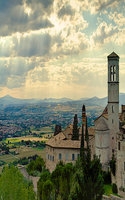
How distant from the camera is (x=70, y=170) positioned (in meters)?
36.1

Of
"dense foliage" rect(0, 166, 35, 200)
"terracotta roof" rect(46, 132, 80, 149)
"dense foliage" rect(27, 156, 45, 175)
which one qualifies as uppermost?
"terracotta roof" rect(46, 132, 80, 149)

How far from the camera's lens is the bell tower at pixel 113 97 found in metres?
43.2

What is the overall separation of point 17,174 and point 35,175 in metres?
14.3

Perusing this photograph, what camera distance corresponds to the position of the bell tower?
43.2 meters

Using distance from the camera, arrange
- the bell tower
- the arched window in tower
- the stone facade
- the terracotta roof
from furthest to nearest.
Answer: the terracotta roof, the stone facade, the arched window in tower, the bell tower

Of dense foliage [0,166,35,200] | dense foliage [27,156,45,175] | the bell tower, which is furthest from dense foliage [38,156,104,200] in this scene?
dense foliage [27,156,45,175]

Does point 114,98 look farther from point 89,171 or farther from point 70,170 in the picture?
point 89,171

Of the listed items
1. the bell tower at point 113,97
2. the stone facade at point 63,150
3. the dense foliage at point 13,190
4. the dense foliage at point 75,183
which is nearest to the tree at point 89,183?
→ the dense foliage at point 75,183

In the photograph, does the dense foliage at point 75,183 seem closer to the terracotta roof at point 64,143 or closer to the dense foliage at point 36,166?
the dense foliage at point 36,166

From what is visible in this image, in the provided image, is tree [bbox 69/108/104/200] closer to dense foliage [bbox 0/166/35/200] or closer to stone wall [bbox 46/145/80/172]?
dense foliage [bbox 0/166/35/200]

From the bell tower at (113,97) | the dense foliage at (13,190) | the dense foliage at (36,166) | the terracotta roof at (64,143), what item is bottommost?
the dense foliage at (36,166)

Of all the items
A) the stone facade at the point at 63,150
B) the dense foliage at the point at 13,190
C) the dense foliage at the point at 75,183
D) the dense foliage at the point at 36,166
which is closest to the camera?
the dense foliage at the point at 75,183

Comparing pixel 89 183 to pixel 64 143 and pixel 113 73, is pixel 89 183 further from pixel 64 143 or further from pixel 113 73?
pixel 64 143

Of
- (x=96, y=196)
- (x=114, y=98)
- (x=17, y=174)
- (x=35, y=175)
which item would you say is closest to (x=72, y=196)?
(x=96, y=196)
